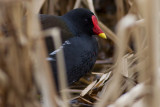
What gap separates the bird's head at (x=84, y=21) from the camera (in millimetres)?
2691

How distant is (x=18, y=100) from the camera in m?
1.57

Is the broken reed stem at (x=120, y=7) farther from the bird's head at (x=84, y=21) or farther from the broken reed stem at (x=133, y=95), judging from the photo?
the broken reed stem at (x=133, y=95)

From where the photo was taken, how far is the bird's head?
2691mm

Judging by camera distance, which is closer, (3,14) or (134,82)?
(3,14)

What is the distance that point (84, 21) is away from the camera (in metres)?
2.73

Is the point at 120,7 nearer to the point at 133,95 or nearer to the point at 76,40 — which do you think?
the point at 76,40

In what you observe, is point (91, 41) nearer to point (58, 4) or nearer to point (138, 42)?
point (58, 4)

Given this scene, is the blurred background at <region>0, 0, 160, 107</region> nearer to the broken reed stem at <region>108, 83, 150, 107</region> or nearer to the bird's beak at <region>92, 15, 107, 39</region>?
the broken reed stem at <region>108, 83, 150, 107</region>

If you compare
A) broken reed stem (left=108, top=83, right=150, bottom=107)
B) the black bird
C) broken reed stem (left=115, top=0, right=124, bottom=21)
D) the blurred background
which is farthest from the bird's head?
broken reed stem (left=108, top=83, right=150, bottom=107)

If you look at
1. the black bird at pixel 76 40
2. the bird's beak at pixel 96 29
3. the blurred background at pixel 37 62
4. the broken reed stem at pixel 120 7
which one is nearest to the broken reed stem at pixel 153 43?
the blurred background at pixel 37 62

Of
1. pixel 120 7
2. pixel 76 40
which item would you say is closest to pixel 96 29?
pixel 76 40

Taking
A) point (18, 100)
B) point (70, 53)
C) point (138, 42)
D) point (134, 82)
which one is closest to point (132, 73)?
point (134, 82)

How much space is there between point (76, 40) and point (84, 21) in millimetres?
240

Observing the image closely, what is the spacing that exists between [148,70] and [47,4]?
5.77ft
